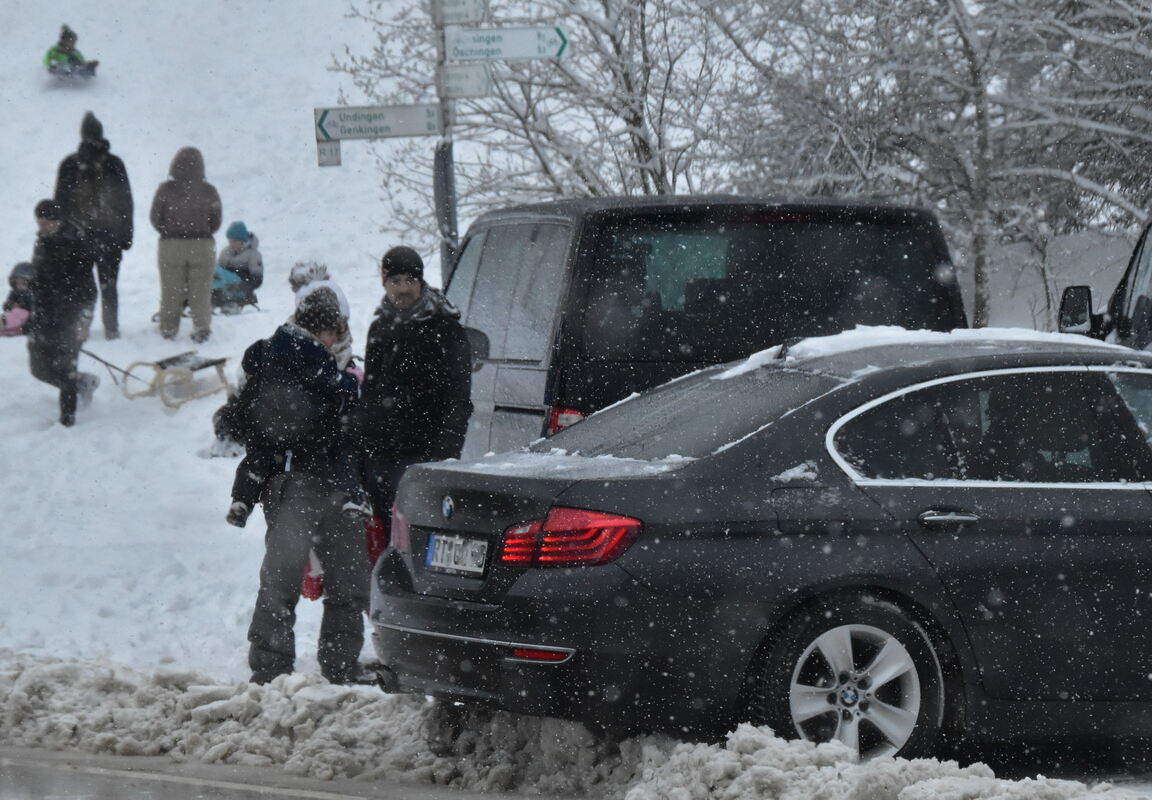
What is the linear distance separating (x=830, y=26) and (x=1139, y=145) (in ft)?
10.2

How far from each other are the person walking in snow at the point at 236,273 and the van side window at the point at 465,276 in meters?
12.7

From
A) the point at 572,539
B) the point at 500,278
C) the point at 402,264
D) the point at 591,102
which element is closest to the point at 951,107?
the point at 591,102

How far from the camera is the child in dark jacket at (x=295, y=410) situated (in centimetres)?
696

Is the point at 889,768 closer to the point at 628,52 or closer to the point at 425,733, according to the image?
the point at 425,733

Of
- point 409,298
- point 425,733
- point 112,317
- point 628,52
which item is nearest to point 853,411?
point 425,733

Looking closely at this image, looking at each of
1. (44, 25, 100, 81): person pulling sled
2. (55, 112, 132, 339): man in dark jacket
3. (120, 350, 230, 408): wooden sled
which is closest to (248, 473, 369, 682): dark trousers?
(120, 350, 230, 408): wooden sled

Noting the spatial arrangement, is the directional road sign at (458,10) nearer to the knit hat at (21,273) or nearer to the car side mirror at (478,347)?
the car side mirror at (478,347)

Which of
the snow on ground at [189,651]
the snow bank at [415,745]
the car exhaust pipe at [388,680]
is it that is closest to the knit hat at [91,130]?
the snow on ground at [189,651]

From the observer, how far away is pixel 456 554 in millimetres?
5184

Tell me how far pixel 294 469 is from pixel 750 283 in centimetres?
206

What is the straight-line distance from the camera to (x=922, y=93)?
15273 mm

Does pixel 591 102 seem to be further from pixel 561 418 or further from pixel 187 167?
pixel 561 418

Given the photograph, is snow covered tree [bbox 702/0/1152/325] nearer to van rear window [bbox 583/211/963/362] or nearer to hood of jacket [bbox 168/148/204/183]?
hood of jacket [bbox 168/148/204/183]

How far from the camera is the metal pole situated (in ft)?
37.6
